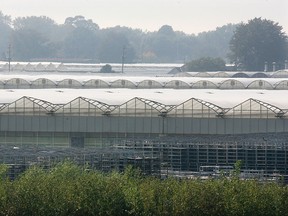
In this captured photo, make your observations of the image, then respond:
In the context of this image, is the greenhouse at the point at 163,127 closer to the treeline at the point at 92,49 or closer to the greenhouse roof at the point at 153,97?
the greenhouse roof at the point at 153,97

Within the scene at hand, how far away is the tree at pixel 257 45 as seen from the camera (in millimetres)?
129250

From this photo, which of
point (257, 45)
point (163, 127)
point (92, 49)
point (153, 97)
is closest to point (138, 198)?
point (163, 127)

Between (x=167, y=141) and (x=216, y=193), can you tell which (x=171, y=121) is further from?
(x=216, y=193)

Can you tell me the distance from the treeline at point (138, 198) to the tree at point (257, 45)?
329 ft

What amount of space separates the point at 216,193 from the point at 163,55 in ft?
558

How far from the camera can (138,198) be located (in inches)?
1101

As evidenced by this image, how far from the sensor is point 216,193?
28.5 meters

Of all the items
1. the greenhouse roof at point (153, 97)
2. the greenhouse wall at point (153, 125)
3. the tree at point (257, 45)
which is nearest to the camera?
the greenhouse wall at point (153, 125)

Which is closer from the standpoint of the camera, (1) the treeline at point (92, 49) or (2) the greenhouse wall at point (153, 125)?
(2) the greenhouse wall at point (153, 125)

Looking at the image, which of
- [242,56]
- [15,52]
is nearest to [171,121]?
[242,56]

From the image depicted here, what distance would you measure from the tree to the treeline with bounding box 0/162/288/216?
10030 centimetres

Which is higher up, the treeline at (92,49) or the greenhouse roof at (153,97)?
the treeline at (92,49)

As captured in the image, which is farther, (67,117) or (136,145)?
(67,117)

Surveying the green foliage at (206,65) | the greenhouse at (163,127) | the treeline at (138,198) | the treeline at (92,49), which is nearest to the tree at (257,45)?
the green foliage at (206,65)
